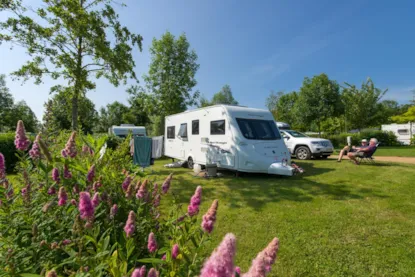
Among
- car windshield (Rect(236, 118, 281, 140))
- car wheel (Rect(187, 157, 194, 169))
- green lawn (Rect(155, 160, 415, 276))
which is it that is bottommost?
green lawn (Rect(155, 160, 415, 276))

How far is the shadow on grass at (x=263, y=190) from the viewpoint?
533 cm

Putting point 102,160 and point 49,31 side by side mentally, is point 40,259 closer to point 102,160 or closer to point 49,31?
point 102,160

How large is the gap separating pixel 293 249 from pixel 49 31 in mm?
11201

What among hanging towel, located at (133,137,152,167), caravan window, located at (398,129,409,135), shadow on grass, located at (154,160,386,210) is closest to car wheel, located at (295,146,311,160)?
shadow on grass, located at (154,160,386,210)

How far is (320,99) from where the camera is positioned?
2238 centimetres

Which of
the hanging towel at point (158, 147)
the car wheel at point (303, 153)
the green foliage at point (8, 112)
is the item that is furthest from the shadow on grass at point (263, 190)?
the green foliage at point (8, 112)

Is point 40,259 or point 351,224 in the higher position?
point 40,259

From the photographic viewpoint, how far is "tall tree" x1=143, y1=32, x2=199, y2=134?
70.0 feet

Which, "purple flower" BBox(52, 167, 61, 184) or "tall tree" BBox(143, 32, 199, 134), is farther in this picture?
"tall tree" BBox(143, 32, 199, 134)

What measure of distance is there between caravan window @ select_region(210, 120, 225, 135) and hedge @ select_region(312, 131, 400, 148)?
1768 centimetres

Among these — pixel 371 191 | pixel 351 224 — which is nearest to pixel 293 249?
pixel 351 224

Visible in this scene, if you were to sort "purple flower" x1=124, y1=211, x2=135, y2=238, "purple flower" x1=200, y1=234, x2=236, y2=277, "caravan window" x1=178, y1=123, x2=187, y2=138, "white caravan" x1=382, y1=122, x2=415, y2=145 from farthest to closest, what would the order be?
"white caravan" x1=382, y1=122, x2=415, y2=145 < "caravan window" x1=178, y1=123, x2=187, y2=138 < "purple flower" x1=124, y1=211, x2=135, y2=238 < "purple flower" x1=200, y1=234, x2=236, y2=277

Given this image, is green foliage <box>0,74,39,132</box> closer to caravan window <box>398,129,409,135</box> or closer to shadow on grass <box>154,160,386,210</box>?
shadow on grass <box>154,160,386,210</box>

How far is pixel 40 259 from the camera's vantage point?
143 centimetres
